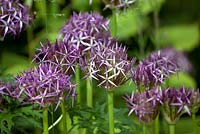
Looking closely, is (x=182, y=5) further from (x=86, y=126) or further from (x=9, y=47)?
(x=86, y=126)

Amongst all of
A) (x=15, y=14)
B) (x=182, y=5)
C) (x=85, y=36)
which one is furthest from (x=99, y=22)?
(x=182, y=5)

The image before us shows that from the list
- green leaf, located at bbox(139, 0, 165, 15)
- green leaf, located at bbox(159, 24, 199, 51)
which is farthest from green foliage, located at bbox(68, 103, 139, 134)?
green leaf, located at bbox(159, 24, 199, 51)

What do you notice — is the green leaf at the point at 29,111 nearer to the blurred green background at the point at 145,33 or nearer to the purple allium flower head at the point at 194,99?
the purple allium flower head at the point at 194,99

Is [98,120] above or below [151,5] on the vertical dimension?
below

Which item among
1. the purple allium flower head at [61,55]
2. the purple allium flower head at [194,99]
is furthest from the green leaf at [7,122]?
the purple allium flower head at [194,99]

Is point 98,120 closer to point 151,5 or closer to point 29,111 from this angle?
point 29,111

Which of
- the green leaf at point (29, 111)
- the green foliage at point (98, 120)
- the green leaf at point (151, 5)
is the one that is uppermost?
the green leaf at point (151, 5)

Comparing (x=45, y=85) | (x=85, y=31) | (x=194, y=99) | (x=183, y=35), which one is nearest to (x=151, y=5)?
(x=85, y=31)

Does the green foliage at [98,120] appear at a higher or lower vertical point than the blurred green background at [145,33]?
lower

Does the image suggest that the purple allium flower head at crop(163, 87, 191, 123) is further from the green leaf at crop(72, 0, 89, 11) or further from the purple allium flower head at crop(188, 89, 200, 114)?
the green leaf at crop(72, 0, 89, 11)
